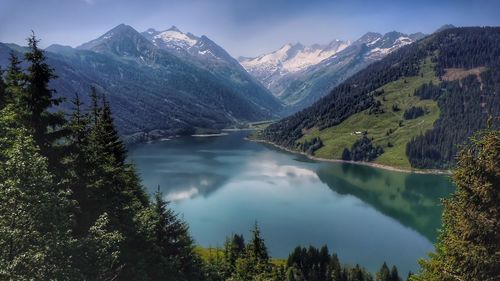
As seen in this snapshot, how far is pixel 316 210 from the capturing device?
131375 mm

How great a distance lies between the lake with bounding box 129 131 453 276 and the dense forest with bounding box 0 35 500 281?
33.9m

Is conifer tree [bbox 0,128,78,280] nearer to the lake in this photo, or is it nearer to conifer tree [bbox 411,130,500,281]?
conifer tree [bbox 411,130,500,281]

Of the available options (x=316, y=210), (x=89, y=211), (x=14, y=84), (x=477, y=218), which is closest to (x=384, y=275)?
(x=316, y=210)

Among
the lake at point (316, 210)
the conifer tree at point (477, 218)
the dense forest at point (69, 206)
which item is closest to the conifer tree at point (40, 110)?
the dense forest at point (69, 206)

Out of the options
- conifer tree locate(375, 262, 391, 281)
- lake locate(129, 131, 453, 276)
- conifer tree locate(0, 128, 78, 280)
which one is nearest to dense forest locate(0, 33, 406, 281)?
conifer tree locate(0, 128, 78, 280)

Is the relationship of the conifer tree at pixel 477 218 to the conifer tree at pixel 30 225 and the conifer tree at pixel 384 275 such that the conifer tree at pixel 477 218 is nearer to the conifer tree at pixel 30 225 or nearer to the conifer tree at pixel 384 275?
the conifer tree at pixel 30 225

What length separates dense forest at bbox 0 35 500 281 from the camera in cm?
1625

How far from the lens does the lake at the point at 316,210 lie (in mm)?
99562

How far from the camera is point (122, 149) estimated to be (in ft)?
132

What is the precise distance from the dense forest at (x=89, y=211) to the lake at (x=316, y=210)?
1336 inches

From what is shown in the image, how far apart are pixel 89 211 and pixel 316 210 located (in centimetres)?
11027

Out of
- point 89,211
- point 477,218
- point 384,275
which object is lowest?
point 384,275

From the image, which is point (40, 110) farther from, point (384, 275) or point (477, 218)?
point (384, 275)

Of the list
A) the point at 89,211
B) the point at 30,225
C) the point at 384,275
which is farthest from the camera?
the point at 384,275
